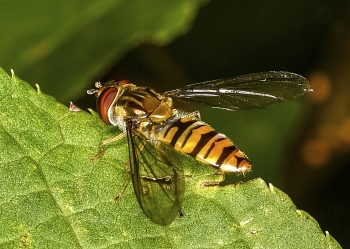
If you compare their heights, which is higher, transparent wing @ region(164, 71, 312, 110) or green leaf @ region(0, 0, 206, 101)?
green leaf @ region(0, 0, 206, 101)

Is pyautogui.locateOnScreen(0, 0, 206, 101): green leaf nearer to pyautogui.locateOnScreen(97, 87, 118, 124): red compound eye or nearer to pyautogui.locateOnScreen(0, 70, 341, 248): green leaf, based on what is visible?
pyautogui.locateOnScreen(97, 87, 118, 124): red compound eye

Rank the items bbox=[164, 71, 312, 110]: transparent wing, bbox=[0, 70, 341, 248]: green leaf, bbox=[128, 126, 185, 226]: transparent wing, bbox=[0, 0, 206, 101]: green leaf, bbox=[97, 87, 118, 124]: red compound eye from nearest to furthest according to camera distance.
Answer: bbox=[0, 70, 341, 248]: green leaf, bbox=[128, 126, 185, 226]: transparent wing, bbox=[97, 87, 118, 124]: red compound eye, bbox=[164, 71, 312, 110]: transparent wing, bbox=[0, 0, 206, 101]: green leaf

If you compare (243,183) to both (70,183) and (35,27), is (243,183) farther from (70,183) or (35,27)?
(35,27)

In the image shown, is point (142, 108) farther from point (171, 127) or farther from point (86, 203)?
point (86, 203)

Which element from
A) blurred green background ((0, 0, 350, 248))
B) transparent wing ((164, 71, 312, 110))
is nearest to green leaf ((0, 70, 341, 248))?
transparent wing ((164, 71, 312, 110))

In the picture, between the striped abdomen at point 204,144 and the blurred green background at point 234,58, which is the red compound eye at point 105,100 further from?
the blurred green background at point 234,58

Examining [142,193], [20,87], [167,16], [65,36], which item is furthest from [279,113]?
[20,87]
